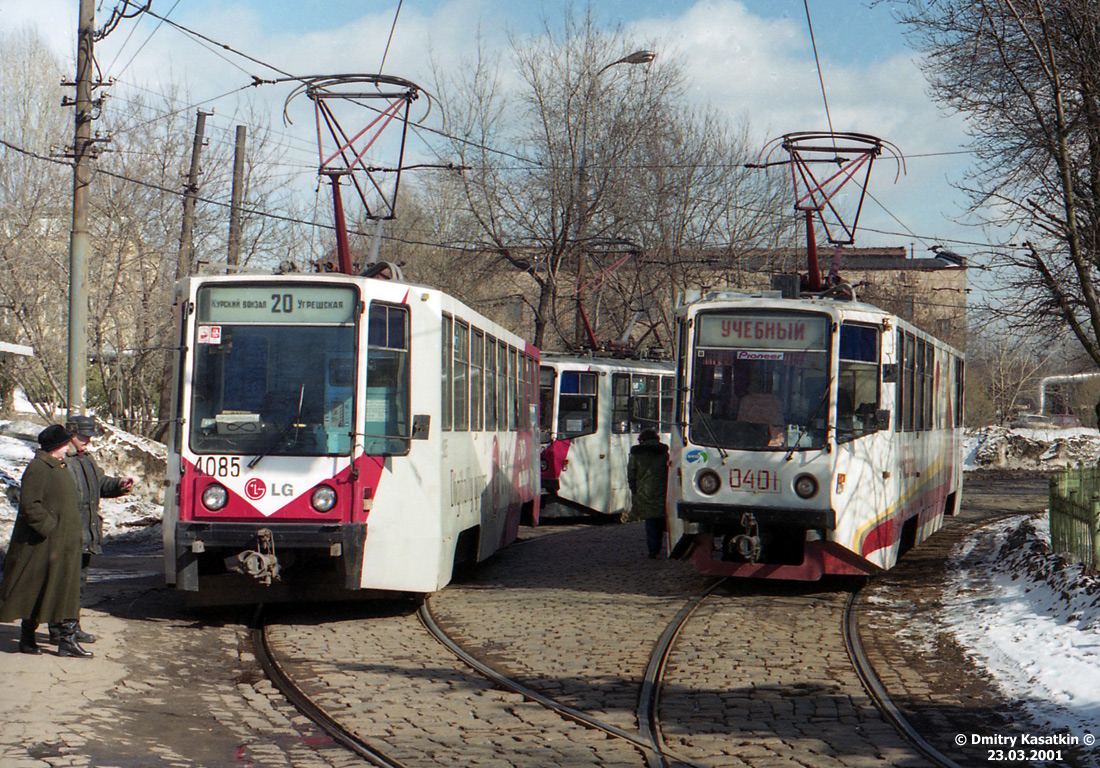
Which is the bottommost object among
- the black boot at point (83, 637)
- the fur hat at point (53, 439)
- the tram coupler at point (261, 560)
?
the black boot at point (83, 637)

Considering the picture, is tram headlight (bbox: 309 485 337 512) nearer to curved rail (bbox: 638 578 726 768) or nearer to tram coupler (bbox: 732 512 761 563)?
curved rail (bbox: 638 578 726 768)

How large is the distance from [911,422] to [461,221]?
19285 millimetres

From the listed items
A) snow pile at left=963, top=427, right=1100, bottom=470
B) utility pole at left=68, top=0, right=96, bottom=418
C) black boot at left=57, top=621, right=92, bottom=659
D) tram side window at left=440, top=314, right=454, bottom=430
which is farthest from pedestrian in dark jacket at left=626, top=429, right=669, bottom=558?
snow pile at left=963, top=427, right=1100, bottom=470

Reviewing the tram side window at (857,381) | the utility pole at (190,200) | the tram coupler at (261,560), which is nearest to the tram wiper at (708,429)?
the tram side window at (857,381)

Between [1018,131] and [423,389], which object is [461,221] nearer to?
[1018,131]

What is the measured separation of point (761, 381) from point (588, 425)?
920cm

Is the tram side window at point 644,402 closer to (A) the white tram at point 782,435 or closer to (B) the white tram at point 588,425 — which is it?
(B) the white tram at point 588,425

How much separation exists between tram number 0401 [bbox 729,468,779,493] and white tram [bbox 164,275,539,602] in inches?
112

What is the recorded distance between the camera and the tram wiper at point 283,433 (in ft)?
30.9

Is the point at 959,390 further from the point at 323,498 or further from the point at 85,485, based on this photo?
the point at 85,485

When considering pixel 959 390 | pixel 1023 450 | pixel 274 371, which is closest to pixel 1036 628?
pixel 274 371

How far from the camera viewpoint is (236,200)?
2472 centimetres

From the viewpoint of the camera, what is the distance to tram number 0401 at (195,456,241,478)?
9.42m

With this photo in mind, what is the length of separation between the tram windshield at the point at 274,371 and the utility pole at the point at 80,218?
24.7 feet
